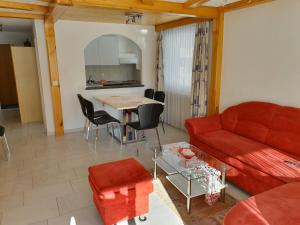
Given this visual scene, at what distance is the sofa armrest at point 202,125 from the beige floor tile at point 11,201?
224 cm

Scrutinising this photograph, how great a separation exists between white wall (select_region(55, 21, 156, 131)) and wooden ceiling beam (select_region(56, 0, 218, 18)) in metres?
1.79

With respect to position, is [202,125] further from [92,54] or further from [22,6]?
[92,54]

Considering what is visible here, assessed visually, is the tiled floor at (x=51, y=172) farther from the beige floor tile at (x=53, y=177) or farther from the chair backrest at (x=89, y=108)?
the chair backrest at (x=89, y=108)

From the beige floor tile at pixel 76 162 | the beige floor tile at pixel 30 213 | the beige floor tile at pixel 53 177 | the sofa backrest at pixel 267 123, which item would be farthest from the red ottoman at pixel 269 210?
the beige floor tile at pixel 76 162

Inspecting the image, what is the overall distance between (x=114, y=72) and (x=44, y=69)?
7.58ft

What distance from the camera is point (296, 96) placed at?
2.65 meters

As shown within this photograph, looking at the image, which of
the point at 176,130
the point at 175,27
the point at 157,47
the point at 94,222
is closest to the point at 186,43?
the point at 175,27

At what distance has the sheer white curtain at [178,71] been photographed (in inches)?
168

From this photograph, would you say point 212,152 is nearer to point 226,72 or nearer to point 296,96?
point 296,96

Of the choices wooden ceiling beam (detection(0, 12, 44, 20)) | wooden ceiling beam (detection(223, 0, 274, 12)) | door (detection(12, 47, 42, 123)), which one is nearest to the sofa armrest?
wooden ceiling beam (detection(223, 0, 274, 12))

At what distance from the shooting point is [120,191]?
1830 mm

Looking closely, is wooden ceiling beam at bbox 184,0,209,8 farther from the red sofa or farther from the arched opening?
the arched opening

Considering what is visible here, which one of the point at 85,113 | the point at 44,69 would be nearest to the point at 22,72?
the point at 44,69

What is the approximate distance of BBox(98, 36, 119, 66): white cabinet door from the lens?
5477mm
